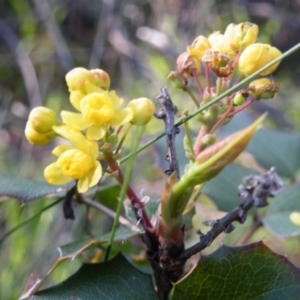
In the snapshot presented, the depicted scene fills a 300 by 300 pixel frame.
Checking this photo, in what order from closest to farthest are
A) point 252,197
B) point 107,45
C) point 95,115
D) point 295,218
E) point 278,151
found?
point 95,115 → point 252,197 → point 295,218 → point 278,151 → point 107,45

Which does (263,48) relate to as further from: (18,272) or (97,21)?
(97,21)

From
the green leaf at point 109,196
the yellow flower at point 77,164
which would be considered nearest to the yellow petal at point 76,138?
the yellow flower at point 77,164

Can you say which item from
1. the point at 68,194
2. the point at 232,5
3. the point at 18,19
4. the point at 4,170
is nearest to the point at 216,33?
the point at 68,194

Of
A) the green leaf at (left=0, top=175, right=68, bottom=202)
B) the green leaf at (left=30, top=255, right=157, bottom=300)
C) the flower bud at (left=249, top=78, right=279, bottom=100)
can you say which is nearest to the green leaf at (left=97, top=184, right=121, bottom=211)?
the green leaf at (left=0, top=175, right=68, bottom=202)

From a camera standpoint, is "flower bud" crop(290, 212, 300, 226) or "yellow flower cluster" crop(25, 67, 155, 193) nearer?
"yellow flower cluster" crop(25, 67, 155, 193)

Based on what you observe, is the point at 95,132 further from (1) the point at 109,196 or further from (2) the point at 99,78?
(1) the point at 109,196

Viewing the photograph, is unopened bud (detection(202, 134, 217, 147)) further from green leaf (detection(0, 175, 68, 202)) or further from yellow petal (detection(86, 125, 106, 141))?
green leaf (detection(0, 175, 68, 202))

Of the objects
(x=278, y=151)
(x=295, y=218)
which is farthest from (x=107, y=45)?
(x=295, y=218)
